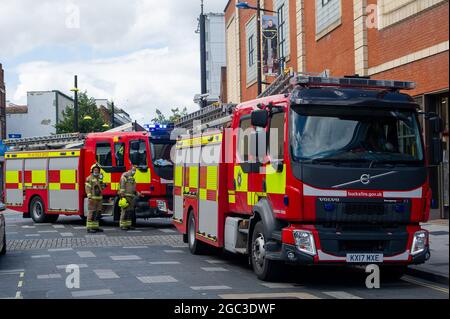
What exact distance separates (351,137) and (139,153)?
11.7 metres

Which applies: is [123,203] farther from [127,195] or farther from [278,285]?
[278,285]

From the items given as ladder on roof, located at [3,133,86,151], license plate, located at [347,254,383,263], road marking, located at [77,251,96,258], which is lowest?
road marking, located at [77,251,96,258]

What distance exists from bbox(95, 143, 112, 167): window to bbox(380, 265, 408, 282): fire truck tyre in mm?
11925

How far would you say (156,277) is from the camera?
10.9 m

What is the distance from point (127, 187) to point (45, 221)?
16.3 ft

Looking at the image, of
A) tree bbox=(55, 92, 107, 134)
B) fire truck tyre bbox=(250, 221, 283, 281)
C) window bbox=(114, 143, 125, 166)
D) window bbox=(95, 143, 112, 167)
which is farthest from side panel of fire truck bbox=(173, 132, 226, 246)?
tree bbox=(55, 92, 107, 134)

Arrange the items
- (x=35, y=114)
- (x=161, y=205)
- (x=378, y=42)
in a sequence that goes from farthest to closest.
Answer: (x=35, y=114) → (x=378, y=42) → (x=161, y=205)

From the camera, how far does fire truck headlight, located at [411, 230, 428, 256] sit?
10062 millimetres

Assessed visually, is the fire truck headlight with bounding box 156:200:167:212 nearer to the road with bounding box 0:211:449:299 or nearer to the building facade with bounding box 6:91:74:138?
the road with bounding box 0:211:449:299

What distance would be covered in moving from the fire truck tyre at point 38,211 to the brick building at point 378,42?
10432 mm

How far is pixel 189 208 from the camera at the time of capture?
1466cm

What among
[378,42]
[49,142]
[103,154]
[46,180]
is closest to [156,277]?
[103,154]

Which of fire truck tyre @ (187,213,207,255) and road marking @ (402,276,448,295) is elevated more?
fire truck tyre @ (187,213,207,255)

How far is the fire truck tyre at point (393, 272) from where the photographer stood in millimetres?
10836
